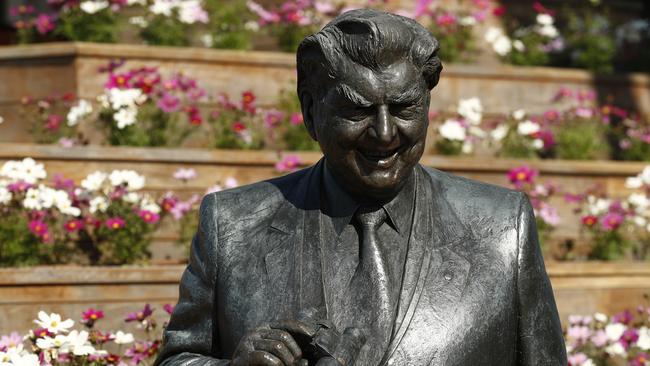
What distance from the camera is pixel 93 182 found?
654 cm

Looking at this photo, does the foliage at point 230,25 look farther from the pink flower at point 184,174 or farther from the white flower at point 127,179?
the white flower at point 127,179

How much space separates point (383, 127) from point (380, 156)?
98mm

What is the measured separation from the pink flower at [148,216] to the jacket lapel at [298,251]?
10.4ft

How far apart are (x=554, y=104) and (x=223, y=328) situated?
20.3 feet

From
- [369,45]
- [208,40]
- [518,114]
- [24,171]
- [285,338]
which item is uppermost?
[369,45]

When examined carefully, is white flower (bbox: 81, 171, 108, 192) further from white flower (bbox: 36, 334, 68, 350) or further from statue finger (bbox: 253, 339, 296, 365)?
statue finger (bbox: 253, 339, 296, 365)

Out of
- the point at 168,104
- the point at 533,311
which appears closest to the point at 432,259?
the point at 533,311

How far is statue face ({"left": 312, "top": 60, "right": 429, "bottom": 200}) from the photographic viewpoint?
10.1 ft

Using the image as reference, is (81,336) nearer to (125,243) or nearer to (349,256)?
(349,256)

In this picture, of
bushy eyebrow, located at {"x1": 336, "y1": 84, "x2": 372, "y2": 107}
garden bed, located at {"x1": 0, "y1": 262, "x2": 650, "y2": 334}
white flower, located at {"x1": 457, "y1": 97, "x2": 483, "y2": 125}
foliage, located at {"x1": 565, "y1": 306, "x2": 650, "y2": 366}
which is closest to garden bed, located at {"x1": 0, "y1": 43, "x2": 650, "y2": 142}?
white flower, located at {"x1": 457, "y1": 97, "x2": 483, "y2": 125}

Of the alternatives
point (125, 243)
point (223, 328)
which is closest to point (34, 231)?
point (125, 243)

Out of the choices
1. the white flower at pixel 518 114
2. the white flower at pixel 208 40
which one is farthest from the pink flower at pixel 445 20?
the white flower at pixel 208 40

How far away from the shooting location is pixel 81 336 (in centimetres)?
456

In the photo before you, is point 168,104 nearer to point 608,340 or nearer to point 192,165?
point 192,165
